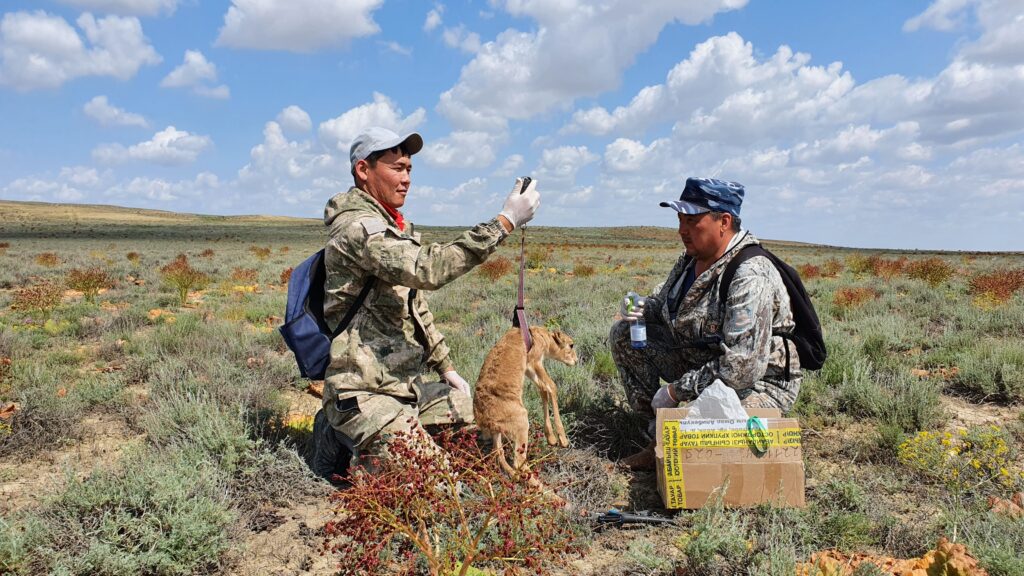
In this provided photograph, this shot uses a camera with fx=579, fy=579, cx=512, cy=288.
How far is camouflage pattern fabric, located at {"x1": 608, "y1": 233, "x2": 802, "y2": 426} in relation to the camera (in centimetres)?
358

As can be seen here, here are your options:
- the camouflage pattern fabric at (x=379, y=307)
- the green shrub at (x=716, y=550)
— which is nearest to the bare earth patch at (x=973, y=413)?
the green shrub at (x=716, y=550)

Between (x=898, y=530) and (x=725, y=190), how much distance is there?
86.2 inches

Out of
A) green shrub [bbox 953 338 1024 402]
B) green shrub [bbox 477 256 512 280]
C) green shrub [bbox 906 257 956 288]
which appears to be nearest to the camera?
green shrub [bbox 953 338 1024 402]

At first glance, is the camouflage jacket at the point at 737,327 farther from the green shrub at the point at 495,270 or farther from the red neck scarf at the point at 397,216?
the green shrub at the point at 495,270

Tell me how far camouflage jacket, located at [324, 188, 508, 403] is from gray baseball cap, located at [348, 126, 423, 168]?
0.24 m

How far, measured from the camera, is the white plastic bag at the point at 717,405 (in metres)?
3.50

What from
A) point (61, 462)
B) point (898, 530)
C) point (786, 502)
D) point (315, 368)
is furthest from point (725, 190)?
point (61, 462)

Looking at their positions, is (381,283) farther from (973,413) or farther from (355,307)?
(973,413)

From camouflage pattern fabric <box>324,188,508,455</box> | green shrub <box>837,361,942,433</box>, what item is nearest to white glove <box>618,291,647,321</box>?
camouflage pattern fabric <box>324,188,508,455</box>

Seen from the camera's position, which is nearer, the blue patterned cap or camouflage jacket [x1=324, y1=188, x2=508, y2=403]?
camouflage jacket [x1=324, y1=188, x2=508, y2=403]

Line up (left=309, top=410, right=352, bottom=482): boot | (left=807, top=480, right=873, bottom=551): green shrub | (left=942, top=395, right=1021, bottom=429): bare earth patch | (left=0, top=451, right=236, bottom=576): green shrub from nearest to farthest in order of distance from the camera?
(left=0, top=451, right=236, bottom=576): green shrub, (left=807, top=480, right=873, bottom=551): green shrub, (left=309, top=410, right=352, bottom=482): boot, (left=942, top=395, right=1021, bottom=429): bare earth patch

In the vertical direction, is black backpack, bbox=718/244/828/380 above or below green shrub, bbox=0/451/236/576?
above

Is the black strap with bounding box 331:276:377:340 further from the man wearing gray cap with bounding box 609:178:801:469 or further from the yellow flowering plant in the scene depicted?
the yellow flowering plant

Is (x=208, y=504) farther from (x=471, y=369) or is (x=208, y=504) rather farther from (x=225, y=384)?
(x=471, y=369)
